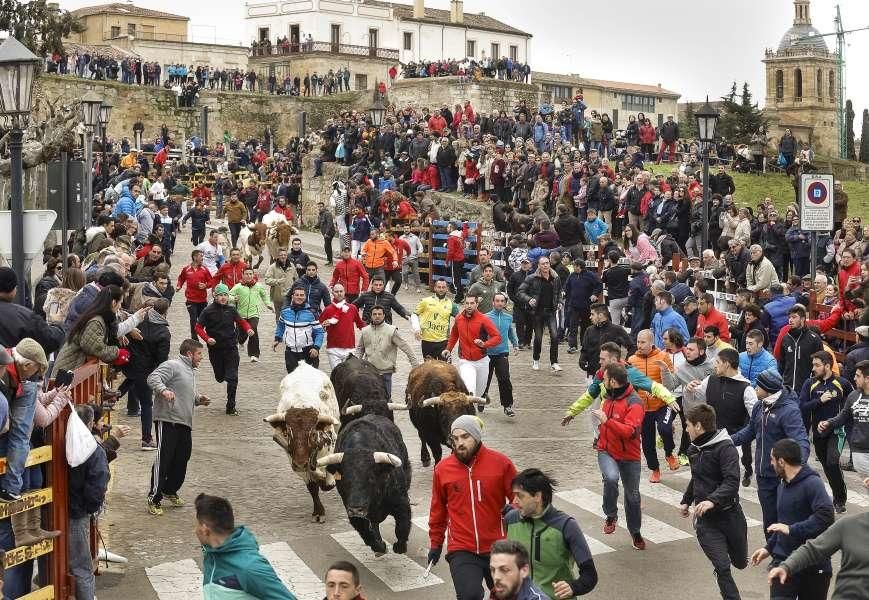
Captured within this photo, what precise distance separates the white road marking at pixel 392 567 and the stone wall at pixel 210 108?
49285mm

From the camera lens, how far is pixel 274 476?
608 inches

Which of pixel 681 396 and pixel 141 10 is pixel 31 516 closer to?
pixel 681 396

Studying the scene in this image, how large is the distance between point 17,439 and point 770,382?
6328mm

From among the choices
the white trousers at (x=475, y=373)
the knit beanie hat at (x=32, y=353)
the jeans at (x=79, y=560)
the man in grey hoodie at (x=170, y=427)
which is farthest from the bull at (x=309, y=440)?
the white trousers at (x=475, y=373)

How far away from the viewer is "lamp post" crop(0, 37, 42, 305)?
13.6 meters

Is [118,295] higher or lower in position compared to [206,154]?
lower

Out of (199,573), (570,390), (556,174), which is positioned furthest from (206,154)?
(199,573)

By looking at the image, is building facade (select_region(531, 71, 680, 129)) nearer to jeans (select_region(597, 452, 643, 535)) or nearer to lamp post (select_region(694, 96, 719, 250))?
lamp post (select_region(694, 96, 719, 250))

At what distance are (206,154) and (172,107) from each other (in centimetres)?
1145

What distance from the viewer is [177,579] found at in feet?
38.7

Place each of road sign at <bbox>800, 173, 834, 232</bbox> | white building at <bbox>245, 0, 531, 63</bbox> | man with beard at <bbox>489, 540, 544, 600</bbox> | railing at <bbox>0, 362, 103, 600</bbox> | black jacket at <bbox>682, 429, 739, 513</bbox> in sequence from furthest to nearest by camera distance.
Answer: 1. white building at <bbox>245, 0, 531, 63</bbox>
2. road sign at <bbox>800, 173, 834, 232</bbox>
3. black jacket at <bbox>682, 429, 739, 513</bbox>
4. railing at <bbox>0, 362, 103, 600</bbox>
5. man with beard at <bbox>489, 540, 544, 600</bbox>

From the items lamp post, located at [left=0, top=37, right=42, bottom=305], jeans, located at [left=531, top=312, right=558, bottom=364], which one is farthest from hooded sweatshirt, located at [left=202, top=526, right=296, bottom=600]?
jeans, located at [left=531, top=312, right=558, bottom=364]

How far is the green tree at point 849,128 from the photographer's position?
84438mm

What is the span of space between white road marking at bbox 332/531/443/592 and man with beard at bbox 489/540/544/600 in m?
4.43
